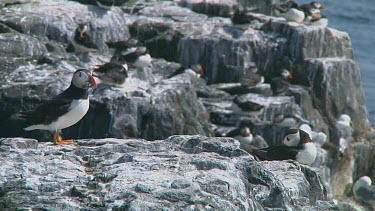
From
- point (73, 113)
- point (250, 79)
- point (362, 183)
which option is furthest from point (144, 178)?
point (250, 79)

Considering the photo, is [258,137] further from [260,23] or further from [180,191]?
[180,191]

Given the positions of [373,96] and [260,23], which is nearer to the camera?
[260,23]

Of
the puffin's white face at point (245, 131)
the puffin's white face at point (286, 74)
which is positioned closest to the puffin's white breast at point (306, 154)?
the puffin's white face at point (245, 131)

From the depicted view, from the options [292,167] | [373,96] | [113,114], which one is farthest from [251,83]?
[292,167]

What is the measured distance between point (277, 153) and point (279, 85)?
7.83 m

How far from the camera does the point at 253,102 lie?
692 inches

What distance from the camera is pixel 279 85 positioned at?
18344mm

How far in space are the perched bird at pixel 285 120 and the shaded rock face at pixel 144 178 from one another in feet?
32.6

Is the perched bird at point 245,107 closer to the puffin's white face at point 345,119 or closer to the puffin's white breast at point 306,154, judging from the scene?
the puffin's white face at point 345,119

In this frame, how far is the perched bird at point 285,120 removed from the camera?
56.0 ft

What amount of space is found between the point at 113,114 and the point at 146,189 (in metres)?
8.88

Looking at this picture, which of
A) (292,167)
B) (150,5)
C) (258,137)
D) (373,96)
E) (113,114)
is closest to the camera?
(292,167)

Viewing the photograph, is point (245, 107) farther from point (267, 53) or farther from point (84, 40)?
point (84, 40)

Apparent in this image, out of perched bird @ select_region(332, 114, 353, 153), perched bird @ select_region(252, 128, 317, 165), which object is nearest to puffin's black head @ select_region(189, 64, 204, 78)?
perched bird @ select_region(332, 114, 353, 153)
